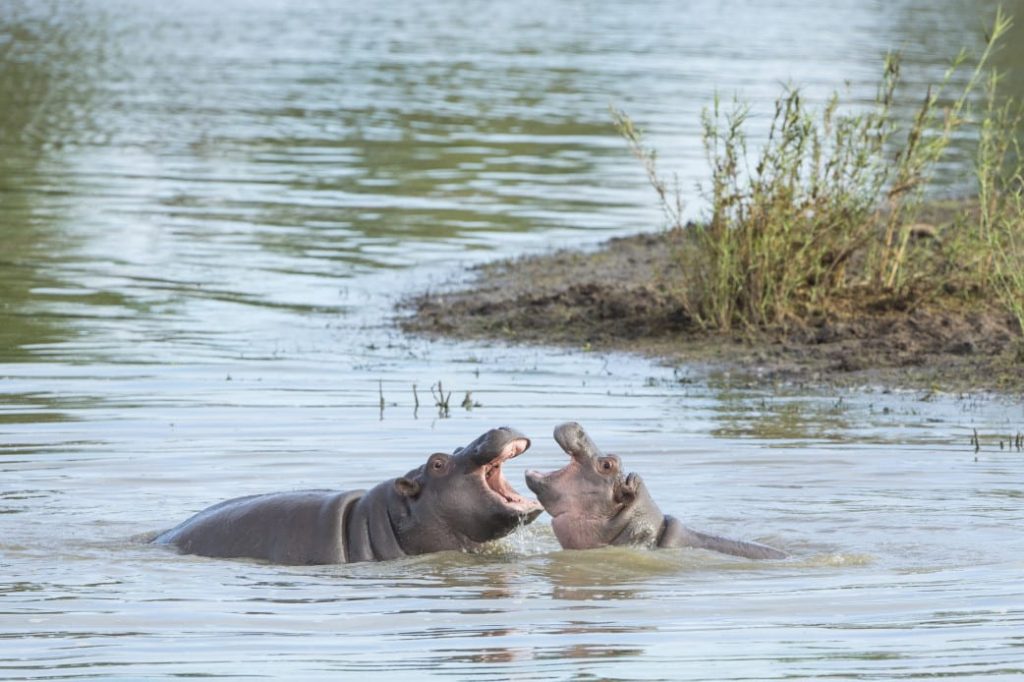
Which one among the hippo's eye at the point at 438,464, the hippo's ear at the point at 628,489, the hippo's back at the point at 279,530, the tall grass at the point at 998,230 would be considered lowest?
the hippo's back at the point at 279,530

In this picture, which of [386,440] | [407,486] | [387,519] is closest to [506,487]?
[407,486]

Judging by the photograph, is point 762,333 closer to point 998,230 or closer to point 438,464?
Answer: point 998,230

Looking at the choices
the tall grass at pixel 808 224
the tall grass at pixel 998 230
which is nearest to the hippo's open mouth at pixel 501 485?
the tall grass at pixel 998 230

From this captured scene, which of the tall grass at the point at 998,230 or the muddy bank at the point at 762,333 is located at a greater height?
the tall grass at the point at 998,230

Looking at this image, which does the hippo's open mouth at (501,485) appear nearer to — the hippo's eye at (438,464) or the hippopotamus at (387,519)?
the hippopotamus at (387,519)

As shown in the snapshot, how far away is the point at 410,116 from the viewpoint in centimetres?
2628

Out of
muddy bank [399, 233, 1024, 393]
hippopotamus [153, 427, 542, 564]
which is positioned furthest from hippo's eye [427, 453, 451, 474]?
muddy bank [399, 233, 1024, 393]

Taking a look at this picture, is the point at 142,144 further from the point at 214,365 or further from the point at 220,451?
the point at 220,451

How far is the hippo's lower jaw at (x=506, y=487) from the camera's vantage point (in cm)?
707

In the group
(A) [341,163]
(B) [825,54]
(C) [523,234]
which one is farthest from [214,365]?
(B) [825,54]

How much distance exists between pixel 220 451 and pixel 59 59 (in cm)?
2532

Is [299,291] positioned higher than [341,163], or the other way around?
[341,163]

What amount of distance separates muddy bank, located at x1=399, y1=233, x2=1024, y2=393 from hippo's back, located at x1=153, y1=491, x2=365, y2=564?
4.51 metres

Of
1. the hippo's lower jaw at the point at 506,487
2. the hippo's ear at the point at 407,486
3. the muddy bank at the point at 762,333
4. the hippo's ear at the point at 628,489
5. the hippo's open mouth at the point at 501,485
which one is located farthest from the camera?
the muddy bank at the point at 762,333
